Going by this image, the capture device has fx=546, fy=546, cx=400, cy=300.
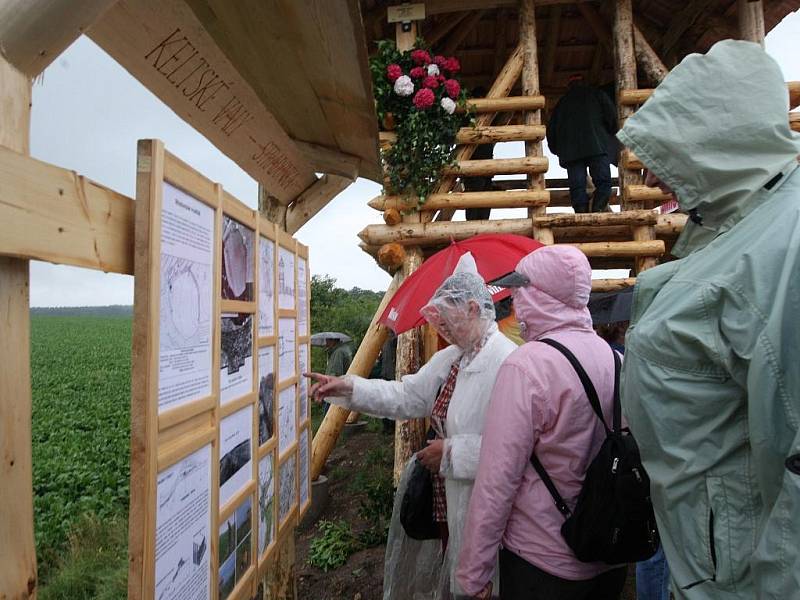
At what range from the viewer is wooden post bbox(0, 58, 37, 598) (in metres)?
1.19

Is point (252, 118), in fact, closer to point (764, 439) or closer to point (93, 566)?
point (764, 439)

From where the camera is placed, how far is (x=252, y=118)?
262 cm

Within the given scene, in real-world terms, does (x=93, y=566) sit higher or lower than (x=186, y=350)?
lower

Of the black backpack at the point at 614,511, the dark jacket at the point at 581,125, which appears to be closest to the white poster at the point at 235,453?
the black backpack at the point at 614,511

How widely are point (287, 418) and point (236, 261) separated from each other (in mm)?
1082

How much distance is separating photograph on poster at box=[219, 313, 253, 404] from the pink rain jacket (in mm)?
960

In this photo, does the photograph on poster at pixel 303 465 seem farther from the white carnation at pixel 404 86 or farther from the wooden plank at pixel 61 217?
the white carnation at pixel 404 86

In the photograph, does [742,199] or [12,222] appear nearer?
[12,222]

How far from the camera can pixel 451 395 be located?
287cm

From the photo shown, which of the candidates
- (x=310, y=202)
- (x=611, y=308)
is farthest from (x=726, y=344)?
(x=611, y=308)

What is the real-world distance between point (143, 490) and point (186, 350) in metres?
A: 0.40

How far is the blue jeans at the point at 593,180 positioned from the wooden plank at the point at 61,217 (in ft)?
19.9

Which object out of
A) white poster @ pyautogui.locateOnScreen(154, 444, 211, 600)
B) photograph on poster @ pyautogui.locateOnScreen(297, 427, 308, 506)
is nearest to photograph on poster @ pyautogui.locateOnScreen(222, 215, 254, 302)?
white poster @ pyautogui.locateOnScreen(154, 444, 211, 600)

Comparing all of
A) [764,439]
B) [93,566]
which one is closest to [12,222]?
[764,439]
